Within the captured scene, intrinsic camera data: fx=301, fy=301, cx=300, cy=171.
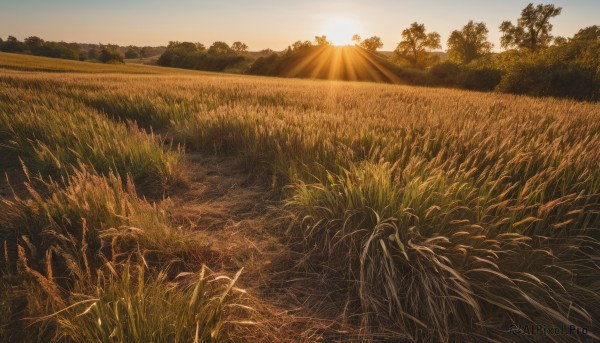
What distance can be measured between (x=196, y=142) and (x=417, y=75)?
3015 centimetres

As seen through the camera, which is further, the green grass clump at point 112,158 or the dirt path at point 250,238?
the green grass clump at point 112,158

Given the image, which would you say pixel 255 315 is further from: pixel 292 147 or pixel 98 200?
pixel 292 147

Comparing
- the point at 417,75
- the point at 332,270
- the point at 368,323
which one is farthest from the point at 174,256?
the point at 417,75

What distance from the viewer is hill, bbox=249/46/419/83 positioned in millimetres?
38856

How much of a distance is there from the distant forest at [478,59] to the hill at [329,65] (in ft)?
0.69

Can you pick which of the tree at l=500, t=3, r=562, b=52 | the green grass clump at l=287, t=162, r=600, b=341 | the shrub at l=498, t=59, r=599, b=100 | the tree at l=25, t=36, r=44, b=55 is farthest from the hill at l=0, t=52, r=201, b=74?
the tree at l=500, t=3, r=562, b=52

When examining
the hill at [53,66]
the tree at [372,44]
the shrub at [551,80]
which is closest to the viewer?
the shrub at [551,80]

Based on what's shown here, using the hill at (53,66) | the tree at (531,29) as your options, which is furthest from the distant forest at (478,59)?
the hill at (53,66)

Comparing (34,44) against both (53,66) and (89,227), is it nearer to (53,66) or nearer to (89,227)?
(53,66)

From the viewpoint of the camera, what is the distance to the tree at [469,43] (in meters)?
56.5

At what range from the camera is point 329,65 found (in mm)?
45531

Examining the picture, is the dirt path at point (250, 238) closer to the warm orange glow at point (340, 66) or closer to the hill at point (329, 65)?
the warm orange glow at point (340, 66)

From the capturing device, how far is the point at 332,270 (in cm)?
183

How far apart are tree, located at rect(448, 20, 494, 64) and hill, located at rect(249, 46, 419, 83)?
20671 mm
